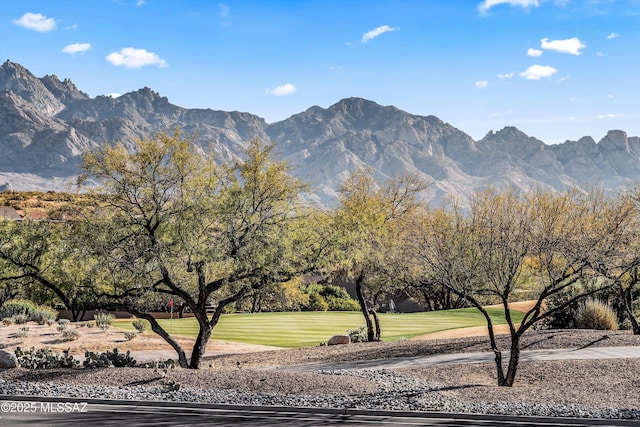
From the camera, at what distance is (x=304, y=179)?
20750 mm

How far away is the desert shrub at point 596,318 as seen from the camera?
26.9 m

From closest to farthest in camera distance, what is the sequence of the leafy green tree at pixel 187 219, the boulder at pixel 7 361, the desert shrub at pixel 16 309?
the boulder at pixel 7 361
the leafy green tree at pixel 187 219
the desert shrub at pixel 16 309

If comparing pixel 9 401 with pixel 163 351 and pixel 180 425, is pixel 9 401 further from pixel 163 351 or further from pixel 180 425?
pixel 163 351

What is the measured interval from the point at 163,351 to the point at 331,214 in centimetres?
1032

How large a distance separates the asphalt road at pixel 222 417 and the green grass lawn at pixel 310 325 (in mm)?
18033

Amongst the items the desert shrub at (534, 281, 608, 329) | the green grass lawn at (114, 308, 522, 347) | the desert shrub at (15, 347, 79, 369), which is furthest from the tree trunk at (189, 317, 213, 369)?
the desert shrub at (534, 281, 608, 329)

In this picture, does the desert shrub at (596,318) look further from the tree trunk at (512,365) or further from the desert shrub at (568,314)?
the tree trunk at (512,365)

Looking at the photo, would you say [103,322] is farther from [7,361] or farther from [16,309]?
[7,361]

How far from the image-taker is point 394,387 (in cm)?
1555

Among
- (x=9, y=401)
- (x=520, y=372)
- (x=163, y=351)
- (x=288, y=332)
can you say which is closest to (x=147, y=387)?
(x=9, y=401)

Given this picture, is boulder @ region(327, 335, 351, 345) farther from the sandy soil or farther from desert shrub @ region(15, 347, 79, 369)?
desert shrub @ region(15, 347, 79, 369)

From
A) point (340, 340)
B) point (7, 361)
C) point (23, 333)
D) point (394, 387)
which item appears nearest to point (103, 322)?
point (23, 333)

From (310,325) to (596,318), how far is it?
15825mm

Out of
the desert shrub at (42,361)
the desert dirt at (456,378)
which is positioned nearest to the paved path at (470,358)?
the desert dirt at (456,378)
